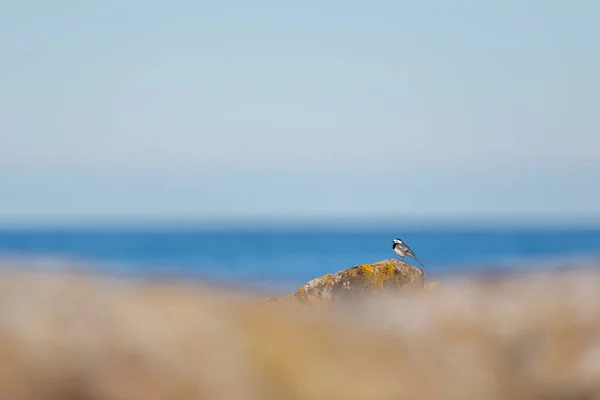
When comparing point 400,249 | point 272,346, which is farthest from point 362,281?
point 272,346

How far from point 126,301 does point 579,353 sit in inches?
156

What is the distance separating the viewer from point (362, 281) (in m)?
12.5

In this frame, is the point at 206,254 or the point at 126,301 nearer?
the point at 126,301

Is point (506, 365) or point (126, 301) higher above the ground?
point (126, 301)

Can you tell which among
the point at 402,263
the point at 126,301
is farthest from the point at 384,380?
the point at 402,263

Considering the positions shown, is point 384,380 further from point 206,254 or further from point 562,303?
point 206,254

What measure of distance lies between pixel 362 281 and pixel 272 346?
24.0 feet

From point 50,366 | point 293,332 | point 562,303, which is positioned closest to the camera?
point 50,366

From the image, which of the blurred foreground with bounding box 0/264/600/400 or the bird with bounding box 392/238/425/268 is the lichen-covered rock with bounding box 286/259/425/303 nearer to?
the bird with bounding box 392/238/425/268

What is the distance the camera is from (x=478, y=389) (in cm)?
587

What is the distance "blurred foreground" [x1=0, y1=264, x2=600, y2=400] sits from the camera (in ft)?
15.8

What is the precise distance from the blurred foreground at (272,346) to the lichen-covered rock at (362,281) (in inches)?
187

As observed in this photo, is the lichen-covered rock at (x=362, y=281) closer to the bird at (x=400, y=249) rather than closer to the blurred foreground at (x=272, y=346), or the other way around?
the bird at (x=400, y=249)

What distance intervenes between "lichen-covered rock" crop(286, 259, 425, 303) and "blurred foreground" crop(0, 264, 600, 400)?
4745 mm
